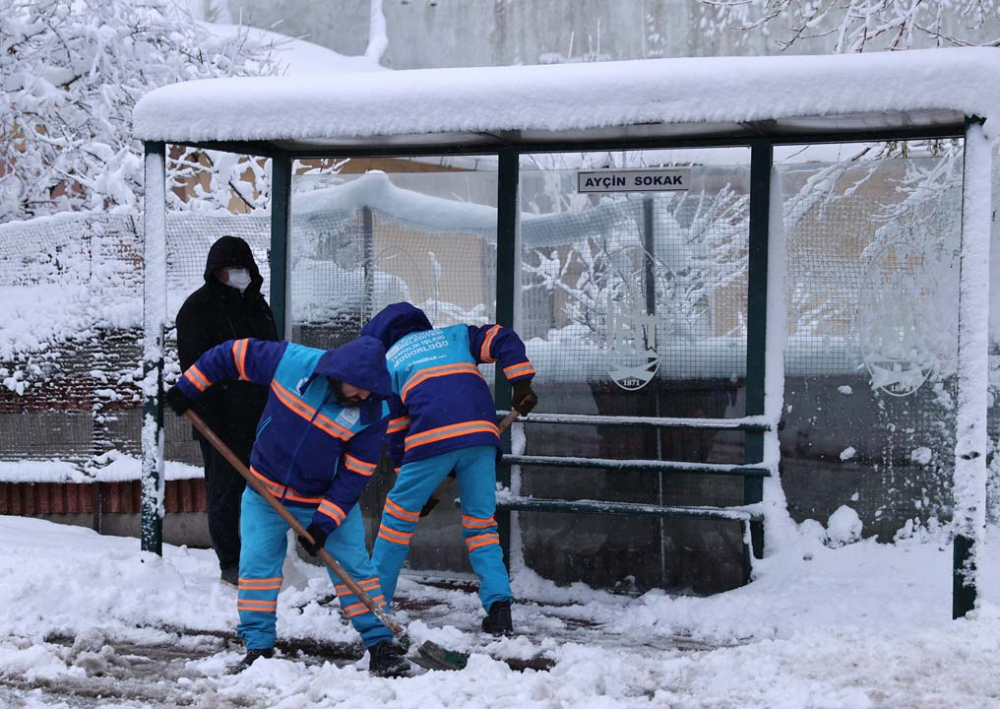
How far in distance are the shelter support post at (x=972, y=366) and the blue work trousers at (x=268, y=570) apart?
244 cm

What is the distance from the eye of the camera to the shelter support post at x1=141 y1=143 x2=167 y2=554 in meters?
5.94

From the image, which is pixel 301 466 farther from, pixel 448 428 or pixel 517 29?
pixel 517 29

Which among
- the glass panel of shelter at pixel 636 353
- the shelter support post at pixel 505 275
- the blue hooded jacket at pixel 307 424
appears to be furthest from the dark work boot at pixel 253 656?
the glass panel of shelter at pixel 636 353

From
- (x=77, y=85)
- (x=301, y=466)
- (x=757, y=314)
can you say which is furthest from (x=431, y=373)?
(x=77, y=85)

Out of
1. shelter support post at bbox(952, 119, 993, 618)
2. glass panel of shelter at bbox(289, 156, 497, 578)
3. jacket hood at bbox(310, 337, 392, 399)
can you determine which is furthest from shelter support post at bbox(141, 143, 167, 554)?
shelter support post at bbox(952, 119, 993, 618)

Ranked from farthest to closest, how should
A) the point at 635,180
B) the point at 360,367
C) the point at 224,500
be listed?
1. the point at 635,180
2. the point at 224,500
3. the point at 360,367

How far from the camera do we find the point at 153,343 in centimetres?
598

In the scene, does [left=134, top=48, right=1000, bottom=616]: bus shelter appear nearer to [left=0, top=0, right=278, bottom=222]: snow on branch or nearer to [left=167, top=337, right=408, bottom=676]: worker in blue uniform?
[left=167, top=337, right=408, bottom=676]: worker in blue uniform

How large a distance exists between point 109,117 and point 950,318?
23.2 feet

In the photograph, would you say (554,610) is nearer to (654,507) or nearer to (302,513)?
(654,507)

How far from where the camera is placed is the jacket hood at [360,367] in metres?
4.60

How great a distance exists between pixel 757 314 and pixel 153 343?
3.03 m

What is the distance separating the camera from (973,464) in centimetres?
504

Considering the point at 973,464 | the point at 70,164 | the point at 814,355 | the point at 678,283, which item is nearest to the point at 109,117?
the point at 70,164
